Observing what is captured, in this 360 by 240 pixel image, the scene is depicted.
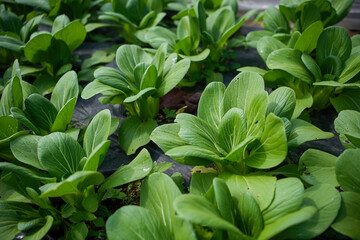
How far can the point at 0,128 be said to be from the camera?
1854 mm

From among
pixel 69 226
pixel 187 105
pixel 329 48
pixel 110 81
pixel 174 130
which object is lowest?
pixel 69 226

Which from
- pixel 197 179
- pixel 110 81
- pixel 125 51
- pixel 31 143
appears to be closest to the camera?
pixel 197 179

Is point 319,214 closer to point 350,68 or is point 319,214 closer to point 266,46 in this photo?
A: point 350,68

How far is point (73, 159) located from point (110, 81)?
686mm

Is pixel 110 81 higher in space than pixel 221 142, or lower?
higher

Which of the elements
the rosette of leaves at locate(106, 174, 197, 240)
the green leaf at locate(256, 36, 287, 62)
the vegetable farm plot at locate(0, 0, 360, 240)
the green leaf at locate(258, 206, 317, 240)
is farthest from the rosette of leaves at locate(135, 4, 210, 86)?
the green leaf at locate(258, 206, 317, 240)

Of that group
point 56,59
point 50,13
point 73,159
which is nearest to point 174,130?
point 73,159

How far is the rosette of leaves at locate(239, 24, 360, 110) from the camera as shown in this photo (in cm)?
209

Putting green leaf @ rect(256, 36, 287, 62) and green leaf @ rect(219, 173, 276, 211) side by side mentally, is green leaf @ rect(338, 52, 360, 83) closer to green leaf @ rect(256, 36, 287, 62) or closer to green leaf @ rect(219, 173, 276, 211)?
green leaf @ rect(256, 36, 287, 62)

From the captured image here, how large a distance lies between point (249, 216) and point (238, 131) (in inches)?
18.5

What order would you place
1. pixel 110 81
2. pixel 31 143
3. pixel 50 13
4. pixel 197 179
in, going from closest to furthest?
pixel 197 179, pixel 31 143, pixel 110 81, pixel 50 13

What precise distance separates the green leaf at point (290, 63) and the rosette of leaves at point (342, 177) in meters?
0.67

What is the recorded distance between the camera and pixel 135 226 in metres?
1.30

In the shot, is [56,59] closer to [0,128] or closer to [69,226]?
[0,128]
